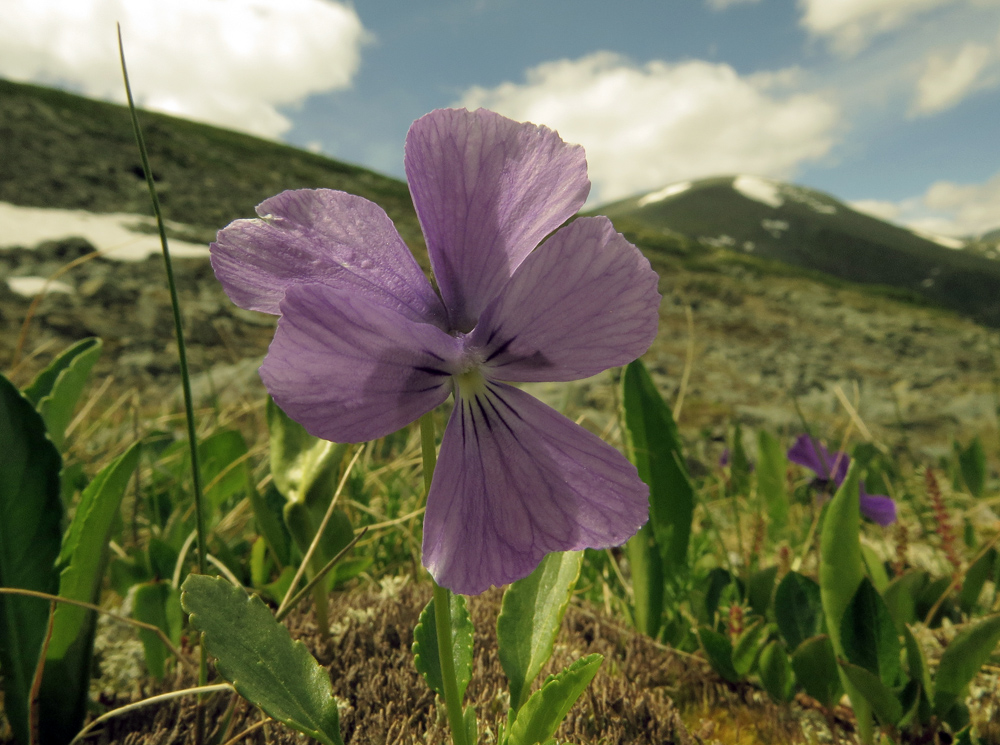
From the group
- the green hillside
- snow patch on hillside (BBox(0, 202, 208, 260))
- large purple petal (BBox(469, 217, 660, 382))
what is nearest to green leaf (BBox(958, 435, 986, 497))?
large purple petal (BBox(469, 217, 660, 382))

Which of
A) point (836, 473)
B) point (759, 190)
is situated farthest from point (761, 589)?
point (759, 190)

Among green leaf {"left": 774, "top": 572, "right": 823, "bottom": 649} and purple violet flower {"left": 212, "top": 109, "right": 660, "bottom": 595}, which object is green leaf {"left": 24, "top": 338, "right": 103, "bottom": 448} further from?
green leaf {"left": 774, "top": 572, "right": 823, "bottom": 649}

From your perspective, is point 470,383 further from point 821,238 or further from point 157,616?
point 821,238

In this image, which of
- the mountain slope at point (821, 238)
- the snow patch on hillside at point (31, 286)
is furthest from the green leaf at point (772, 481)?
the mountain slope at point (821, 238)

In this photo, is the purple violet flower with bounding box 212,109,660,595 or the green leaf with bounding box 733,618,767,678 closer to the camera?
the purple violet flower with bounding box 212,109,660,595

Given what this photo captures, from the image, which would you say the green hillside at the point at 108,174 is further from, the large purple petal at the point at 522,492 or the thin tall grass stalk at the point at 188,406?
the large purple petal at the point at 522,492

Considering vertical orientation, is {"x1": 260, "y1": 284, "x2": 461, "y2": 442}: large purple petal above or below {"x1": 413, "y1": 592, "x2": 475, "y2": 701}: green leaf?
above

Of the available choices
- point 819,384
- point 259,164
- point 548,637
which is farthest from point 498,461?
point 259,164
